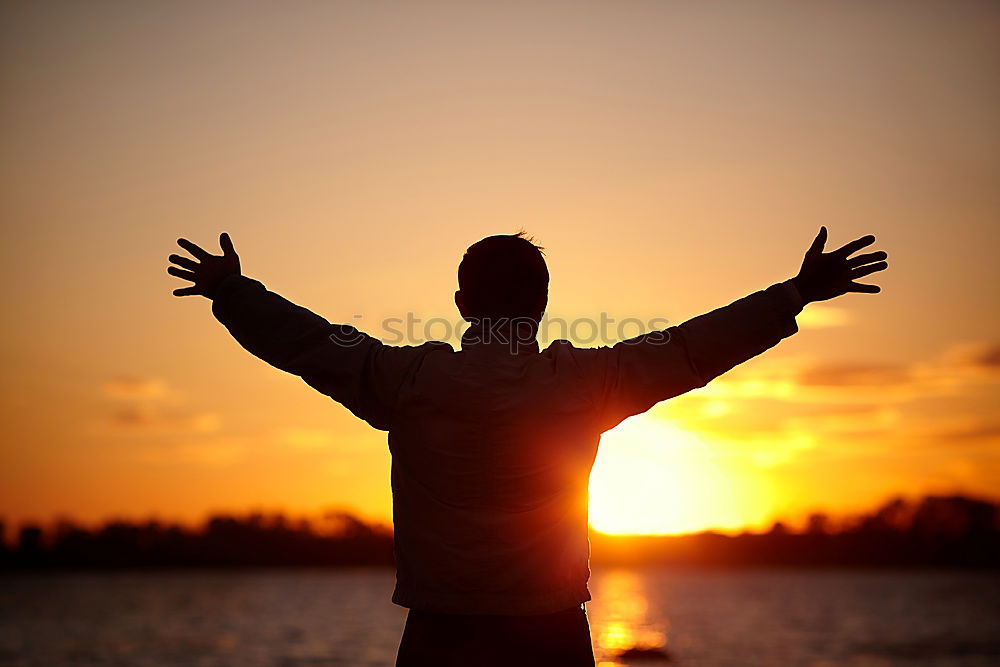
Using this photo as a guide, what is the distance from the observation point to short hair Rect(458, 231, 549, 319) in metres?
3.08

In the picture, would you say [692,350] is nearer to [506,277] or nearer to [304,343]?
[506,277]

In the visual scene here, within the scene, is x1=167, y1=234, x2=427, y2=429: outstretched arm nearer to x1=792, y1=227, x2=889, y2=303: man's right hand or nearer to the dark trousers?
the dark trousers

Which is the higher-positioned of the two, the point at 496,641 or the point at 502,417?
the point at 502,417

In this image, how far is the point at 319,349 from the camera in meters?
3.12

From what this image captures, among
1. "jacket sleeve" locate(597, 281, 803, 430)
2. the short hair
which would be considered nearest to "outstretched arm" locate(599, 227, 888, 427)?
"jacket sleeve" locate(597, 281, 803, 430)

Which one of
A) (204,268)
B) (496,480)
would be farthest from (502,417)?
(204,268)

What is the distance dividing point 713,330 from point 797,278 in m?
0.41

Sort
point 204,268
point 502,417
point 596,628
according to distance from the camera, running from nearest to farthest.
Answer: point 502,417
point 204,268
point 596,628

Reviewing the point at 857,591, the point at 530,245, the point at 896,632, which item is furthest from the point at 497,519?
the point at 857,591

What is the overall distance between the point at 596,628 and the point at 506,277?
106571mm

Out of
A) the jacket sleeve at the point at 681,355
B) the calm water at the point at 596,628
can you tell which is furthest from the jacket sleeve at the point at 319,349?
the calm water at the point at 596,628

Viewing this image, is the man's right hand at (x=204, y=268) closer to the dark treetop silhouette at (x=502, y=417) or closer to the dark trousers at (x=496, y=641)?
the dark treetop silhouette at (x=502, y=417)

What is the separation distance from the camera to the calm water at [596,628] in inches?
2766

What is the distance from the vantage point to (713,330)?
3.04 m
